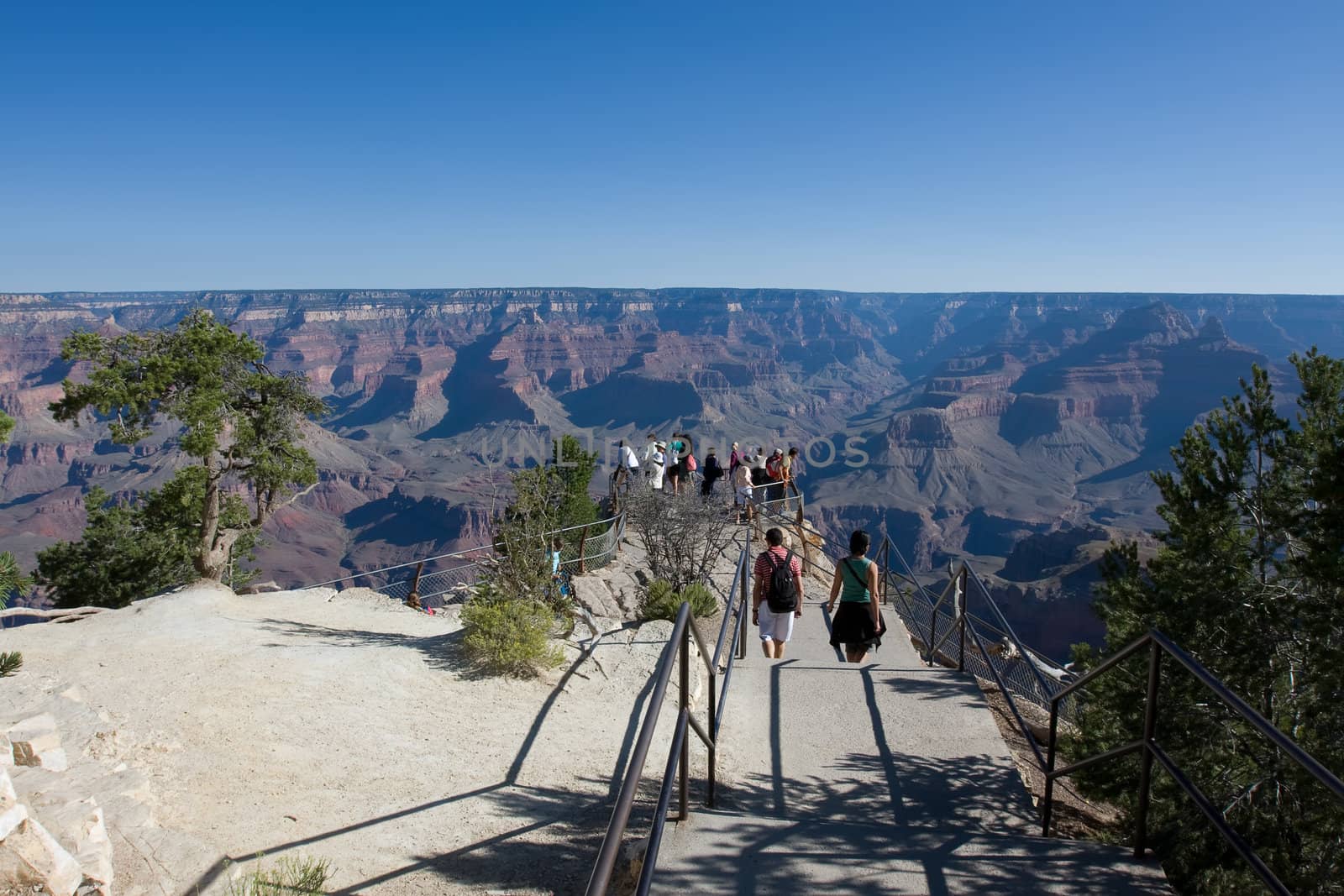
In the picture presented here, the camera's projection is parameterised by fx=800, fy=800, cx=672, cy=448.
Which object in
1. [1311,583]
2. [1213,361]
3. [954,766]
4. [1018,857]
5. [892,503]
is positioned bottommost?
[892,503]

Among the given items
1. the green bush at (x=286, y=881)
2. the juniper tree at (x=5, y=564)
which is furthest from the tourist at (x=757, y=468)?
the green bush at (x=286, y=881)

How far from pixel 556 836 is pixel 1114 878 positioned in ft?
10.7

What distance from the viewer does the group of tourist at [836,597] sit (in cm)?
707

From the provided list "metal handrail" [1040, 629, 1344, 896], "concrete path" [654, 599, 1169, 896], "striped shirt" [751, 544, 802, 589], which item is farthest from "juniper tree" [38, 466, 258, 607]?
"metal handrail" [1040, 629, 1344, 896]

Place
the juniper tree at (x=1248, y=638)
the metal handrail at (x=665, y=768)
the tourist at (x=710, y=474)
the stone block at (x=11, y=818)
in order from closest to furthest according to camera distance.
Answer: the metal handrail at (x=665, y=768) → the stone block at (x=11, y=818) → the juniper tree at (x=1248, y=638) → the tourist at (x=710, y=474)

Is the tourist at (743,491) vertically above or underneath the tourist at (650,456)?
underneath

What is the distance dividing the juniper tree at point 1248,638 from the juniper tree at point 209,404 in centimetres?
1552

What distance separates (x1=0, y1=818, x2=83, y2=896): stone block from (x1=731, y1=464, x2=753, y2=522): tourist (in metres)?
13.9

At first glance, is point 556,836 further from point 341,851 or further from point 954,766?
point 954,766

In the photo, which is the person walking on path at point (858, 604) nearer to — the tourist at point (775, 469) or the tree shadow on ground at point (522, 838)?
the tree shadow on ground at point (522, 838)

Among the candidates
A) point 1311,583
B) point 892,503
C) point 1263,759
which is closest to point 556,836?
point 1263,759

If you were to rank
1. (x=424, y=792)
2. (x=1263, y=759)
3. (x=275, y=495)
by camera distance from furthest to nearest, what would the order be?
(x=275, y=495)
(x=1263, y=759)
(x=424, y=792)

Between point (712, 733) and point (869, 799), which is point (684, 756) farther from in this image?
point (869, 799)

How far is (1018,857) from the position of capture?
368 centimetres
